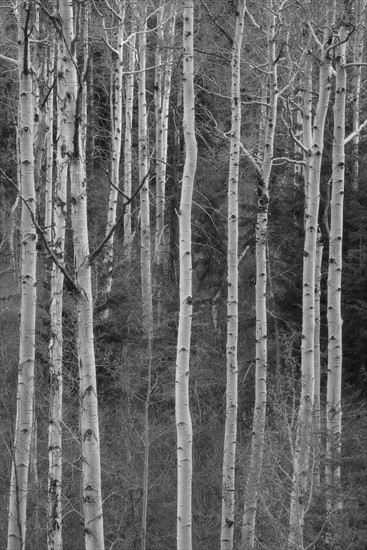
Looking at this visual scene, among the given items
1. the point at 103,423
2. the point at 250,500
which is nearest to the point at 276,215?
the point at 103,423

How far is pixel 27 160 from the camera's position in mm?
6727

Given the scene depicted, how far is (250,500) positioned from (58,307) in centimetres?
368

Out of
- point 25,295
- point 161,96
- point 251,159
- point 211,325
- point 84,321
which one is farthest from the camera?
point 161,96

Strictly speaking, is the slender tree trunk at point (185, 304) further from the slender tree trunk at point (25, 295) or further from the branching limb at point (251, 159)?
the branching limb at point (251, 159)

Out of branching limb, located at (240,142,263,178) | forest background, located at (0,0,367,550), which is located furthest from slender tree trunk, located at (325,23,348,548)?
branching limb, located at (240,142,263,178)

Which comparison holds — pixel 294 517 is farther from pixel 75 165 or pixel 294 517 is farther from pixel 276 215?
pixel 276 215

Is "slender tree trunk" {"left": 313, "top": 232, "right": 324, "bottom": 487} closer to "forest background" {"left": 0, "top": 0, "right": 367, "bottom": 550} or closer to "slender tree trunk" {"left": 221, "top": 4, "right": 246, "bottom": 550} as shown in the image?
"forest background" {"left": 0, "top": 0, "right": 367, "bottom": 550}

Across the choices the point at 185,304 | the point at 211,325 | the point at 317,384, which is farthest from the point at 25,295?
the point at 211,325

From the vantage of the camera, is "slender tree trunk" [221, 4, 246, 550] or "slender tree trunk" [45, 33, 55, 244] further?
"slender tree trunk" [45, 33, 55, 244]

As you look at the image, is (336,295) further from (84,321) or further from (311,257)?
(84,321)

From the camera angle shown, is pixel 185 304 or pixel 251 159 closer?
pixel 185 304

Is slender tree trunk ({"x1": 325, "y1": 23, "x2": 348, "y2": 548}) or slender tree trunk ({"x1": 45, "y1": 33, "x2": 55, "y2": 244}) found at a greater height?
slender tree trunk ({"x1": 45, "y1": 33, "x2": 55, "y2": 244})

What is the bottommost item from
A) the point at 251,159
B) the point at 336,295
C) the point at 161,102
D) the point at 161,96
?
the point at 336,295

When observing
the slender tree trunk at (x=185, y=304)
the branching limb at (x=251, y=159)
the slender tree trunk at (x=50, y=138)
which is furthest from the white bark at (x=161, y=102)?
the slender tree trunk at (x=185, y=304)
